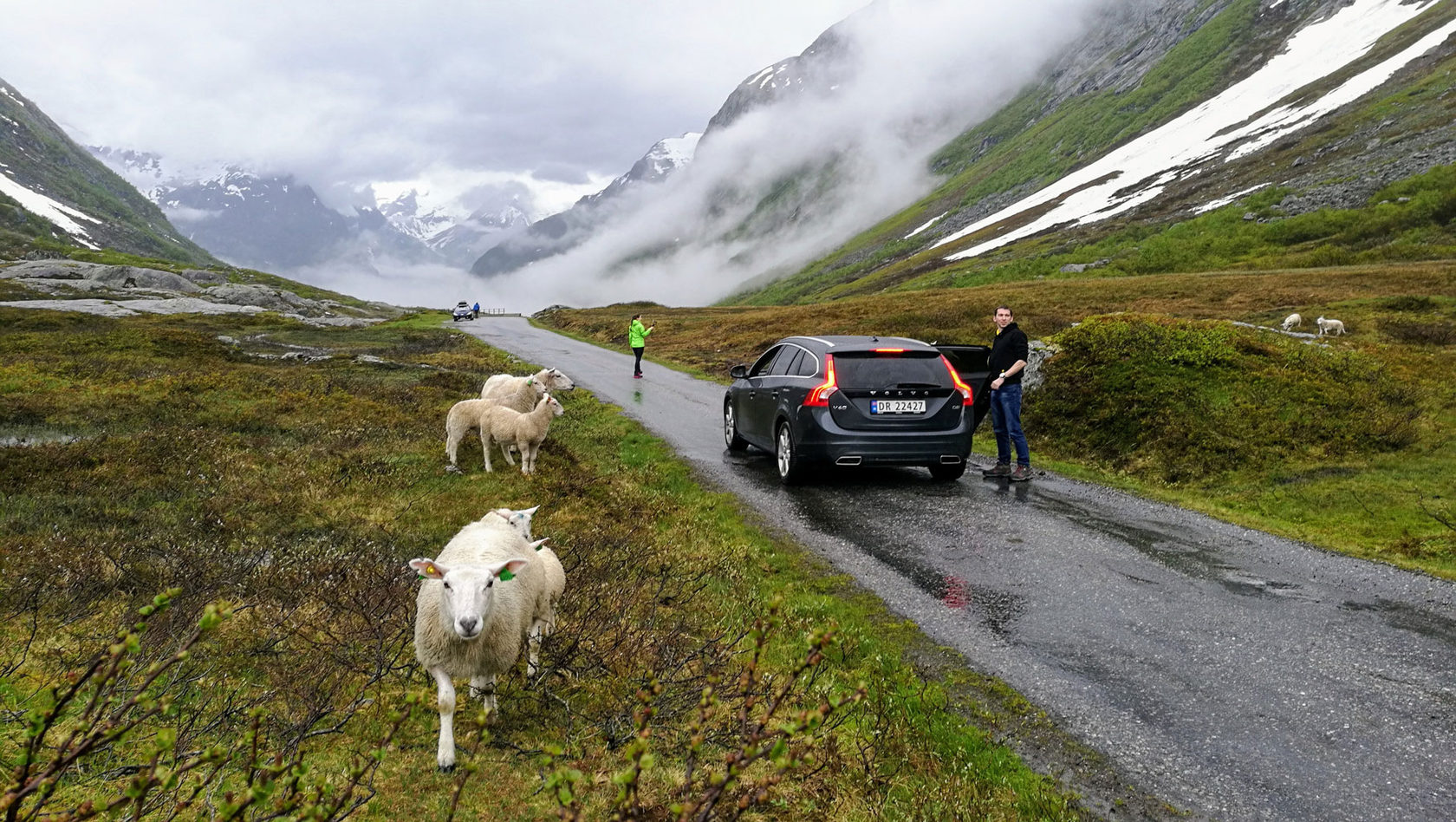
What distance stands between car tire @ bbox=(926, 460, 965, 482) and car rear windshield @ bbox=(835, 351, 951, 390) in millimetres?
1593

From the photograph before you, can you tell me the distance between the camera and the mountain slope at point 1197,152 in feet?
223

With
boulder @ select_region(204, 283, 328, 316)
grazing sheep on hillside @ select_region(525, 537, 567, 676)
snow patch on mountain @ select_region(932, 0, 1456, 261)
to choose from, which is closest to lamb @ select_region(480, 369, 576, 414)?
grazing sheep on hillside @ select_region(525, 537, 567, 676)

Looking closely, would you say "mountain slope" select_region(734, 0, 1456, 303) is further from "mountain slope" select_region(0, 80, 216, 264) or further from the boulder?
"mountain slope" select_region(0, 80, 216, 264)

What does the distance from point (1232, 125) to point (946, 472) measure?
118296mm

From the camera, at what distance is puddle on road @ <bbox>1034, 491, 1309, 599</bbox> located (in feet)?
24.9

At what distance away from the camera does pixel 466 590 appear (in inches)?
189

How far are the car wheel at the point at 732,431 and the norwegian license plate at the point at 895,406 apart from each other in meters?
4.25

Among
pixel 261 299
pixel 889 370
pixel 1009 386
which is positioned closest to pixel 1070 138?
pixel 261 299

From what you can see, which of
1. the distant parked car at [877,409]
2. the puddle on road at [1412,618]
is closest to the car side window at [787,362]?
the distant parked car at [877,409]

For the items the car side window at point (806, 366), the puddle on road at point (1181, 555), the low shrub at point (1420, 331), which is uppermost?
the low shrub at point (1420, 331)

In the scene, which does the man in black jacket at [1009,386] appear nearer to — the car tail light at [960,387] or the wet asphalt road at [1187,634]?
the car tail light at [960,387]

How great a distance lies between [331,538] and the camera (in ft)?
29.2

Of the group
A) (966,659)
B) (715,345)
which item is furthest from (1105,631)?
(715,345)

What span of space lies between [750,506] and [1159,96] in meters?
160
